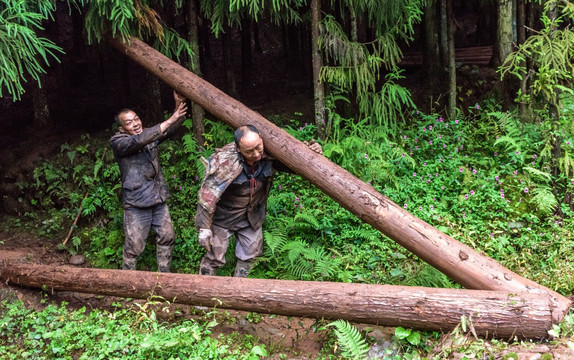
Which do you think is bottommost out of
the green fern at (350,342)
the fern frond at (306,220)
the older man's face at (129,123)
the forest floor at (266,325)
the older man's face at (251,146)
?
the forest floor at (266,325)

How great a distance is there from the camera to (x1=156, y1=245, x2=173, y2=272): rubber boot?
6826 mm

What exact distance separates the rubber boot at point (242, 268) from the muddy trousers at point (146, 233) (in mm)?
1202

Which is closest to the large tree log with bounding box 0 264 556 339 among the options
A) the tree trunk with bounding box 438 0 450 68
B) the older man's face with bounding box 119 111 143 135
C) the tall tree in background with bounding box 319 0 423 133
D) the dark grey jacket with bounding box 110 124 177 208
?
the dark grey jacket with bounding box 110 124 177 208

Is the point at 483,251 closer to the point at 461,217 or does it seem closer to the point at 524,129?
the point at 461,217

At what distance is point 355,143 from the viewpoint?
7.49 metres

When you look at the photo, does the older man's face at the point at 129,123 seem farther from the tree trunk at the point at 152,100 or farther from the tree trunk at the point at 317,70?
the tree trunk at the point at 152,100

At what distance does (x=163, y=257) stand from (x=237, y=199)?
5.69ft

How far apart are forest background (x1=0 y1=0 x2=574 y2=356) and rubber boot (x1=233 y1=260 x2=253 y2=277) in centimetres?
21

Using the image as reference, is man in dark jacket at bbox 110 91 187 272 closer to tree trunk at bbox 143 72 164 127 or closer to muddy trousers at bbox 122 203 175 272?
muddy trousers at bbox 122 203 175 272

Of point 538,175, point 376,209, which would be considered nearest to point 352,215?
point 376,209

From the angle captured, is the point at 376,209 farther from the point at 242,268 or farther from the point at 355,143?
the point at 355,143

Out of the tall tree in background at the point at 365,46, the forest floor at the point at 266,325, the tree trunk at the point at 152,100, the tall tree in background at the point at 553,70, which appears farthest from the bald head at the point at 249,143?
the tree trunk at the point at 152,100

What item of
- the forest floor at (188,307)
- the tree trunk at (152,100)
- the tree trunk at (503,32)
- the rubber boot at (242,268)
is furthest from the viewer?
the tree trunk at (152,100)

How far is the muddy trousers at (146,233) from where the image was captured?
6.59 m
